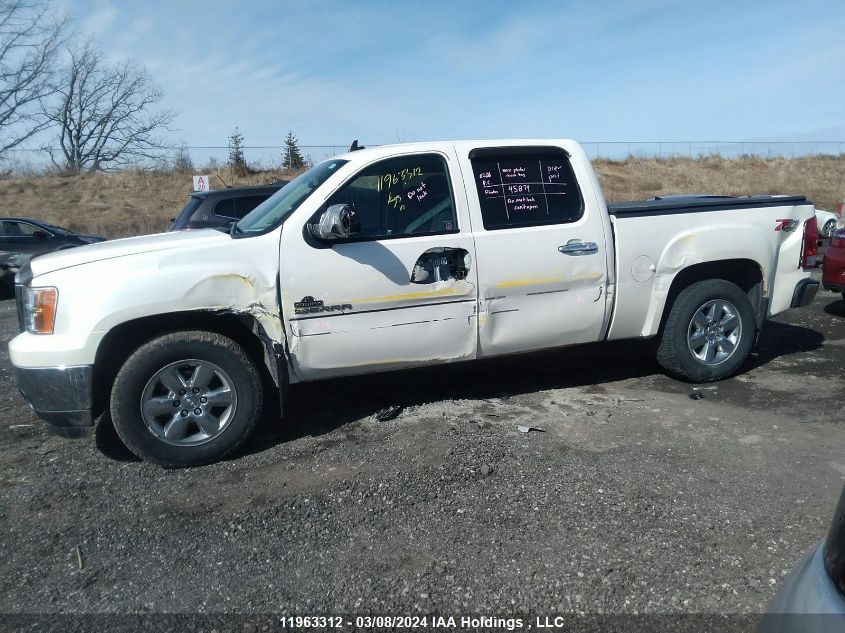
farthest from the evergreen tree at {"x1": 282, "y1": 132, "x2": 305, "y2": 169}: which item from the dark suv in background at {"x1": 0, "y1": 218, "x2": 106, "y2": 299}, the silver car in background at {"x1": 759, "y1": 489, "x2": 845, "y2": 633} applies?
the silver car in background at {"x1": 759, "y1": 489, "x2": 845, "y2": 633}

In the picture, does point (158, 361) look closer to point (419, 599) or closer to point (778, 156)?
point (419, 599)

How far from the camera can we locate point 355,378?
582cm

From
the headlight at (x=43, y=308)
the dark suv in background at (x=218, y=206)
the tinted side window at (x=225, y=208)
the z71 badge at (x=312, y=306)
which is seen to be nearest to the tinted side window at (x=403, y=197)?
the z71 badge at (x=312, y=306)

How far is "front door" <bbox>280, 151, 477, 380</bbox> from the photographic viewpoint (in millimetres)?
4141

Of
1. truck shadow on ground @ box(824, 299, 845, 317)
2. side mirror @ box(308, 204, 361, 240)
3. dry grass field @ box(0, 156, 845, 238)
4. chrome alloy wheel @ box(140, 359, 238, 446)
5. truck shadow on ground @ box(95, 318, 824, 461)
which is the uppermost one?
dry grass field @ box(0, 156, 845, 238)

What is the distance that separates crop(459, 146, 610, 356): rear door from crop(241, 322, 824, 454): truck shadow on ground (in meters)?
0.78

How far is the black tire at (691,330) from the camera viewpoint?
5219 mm

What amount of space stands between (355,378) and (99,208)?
29.1 metres

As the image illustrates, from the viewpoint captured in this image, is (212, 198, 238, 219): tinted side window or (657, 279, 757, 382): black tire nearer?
(657, 279, 757, 382): black tire

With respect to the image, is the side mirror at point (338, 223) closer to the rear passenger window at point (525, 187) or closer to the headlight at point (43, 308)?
the rear passenger window at point (525, 187)

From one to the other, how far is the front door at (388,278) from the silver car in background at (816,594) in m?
2.97

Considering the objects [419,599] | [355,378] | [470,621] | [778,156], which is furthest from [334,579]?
[778,156]

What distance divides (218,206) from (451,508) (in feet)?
22.5

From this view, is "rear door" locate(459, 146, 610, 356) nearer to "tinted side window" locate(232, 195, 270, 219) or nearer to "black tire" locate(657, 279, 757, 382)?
"black tire" locate(657, 279, 757, 382)
